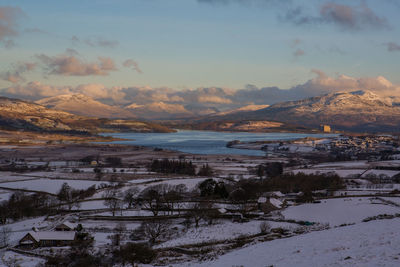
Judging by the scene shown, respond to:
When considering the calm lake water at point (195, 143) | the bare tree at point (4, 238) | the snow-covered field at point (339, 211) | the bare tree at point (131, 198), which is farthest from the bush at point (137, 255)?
the calm lake water at point (195, 143)

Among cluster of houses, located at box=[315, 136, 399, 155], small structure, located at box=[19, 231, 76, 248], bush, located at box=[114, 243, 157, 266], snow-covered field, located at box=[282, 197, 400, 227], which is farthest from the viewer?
cluster of houses, located at box=[315, 136, 399, 155]

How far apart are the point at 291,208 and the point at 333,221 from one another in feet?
17.3

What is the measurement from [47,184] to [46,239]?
23.6m

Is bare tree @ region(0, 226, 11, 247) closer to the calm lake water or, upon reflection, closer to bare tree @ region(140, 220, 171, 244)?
bare tree @ region(140, 220, 171, 244)

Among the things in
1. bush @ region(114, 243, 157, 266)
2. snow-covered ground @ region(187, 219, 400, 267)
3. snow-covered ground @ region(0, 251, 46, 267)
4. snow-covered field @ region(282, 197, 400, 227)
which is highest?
snow-covered ground @ region(187, 219, 400, 267)

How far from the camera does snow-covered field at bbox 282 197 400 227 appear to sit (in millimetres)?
25427

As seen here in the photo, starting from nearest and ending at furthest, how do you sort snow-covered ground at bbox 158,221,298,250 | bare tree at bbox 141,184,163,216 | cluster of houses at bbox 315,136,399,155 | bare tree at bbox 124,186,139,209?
snow-covered ground at bbox 158,221,298,250
bare tree at bbox 141,184,163,216
bare tree at bbox 124,186,139,209
cluster of houses at bbox 315,136,399,155

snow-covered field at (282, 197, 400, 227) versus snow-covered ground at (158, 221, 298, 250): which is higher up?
snow-covered field at (282, 197, 400, 227)

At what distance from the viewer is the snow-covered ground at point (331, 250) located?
1212 cm

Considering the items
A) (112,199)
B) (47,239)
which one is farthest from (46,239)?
(112,199)

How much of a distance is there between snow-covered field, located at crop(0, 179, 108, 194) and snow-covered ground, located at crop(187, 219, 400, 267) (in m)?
28.2

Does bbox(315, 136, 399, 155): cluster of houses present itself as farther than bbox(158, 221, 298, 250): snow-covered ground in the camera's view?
Yes

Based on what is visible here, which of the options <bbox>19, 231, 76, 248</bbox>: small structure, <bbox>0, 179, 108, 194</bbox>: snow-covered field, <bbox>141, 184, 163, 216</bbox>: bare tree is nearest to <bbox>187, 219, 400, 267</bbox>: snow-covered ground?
<bbox>19, 231, 76, 248</bbox>: small structure

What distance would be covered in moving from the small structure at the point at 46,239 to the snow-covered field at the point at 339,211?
1317 cm
